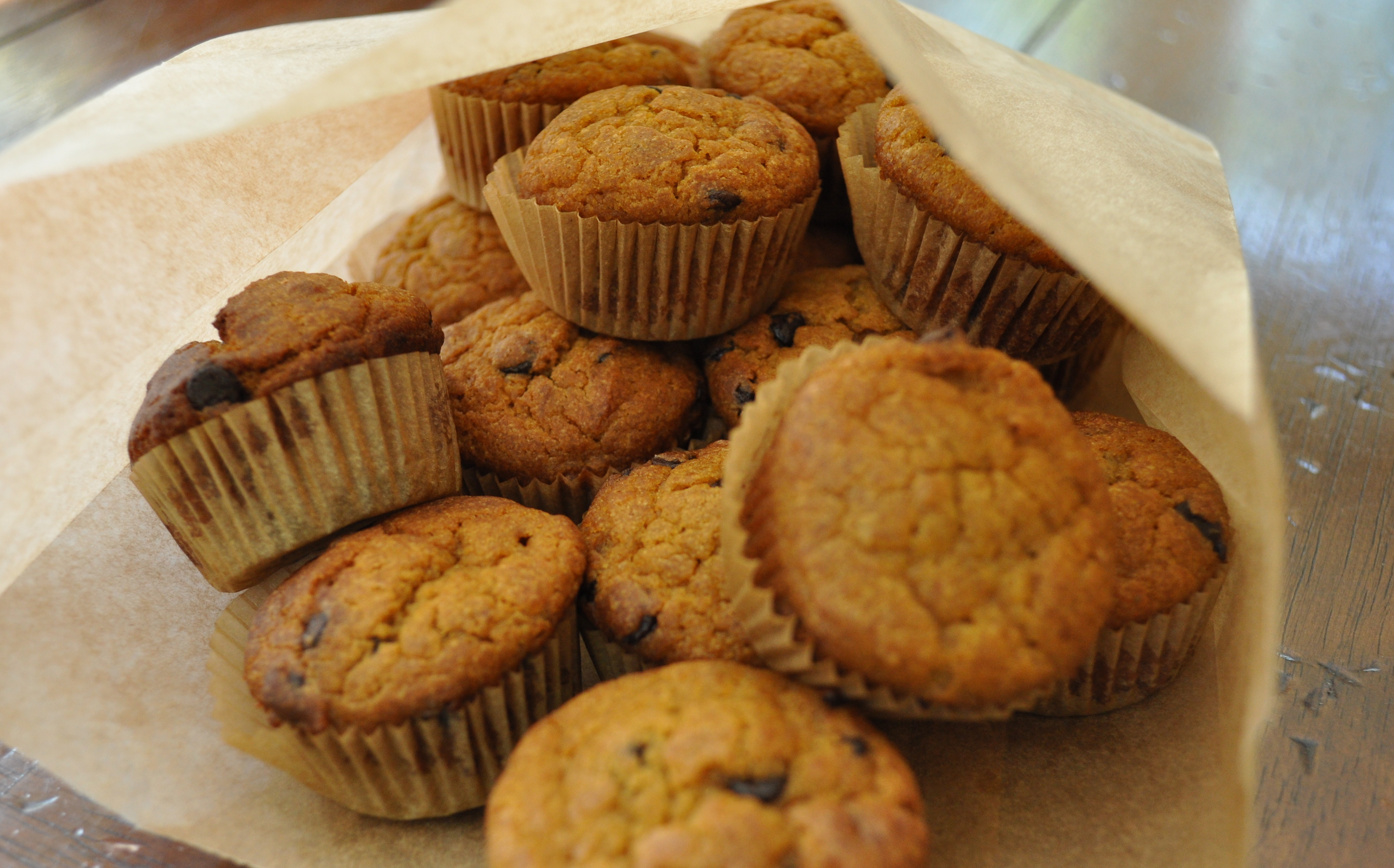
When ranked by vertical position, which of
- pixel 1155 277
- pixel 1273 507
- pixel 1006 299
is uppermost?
pixel 1155 277

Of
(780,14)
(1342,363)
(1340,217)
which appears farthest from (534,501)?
(1340,217)

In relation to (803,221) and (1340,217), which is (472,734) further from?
(1340,217)

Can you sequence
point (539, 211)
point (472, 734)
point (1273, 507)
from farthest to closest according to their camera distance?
1. point (539, 211)
2. point (472, 734)
3. point (1273, 507)

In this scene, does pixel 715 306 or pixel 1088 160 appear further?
pixel 715 306

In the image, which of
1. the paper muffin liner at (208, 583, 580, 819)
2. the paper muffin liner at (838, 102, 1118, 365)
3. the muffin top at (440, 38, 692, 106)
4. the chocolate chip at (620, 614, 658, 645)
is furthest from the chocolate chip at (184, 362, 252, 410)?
the paper muffin liner at (838, 102, 1118, 365)

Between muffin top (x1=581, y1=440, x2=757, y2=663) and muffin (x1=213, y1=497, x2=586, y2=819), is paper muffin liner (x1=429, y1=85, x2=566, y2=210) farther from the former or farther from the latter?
muffin (x1=213, y1=497, x2=586, y2=819)

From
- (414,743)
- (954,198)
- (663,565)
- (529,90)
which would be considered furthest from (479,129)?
(414,743)

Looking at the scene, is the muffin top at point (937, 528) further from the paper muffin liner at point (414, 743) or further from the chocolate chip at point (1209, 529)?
the paper muffin liner at point (414, 743)

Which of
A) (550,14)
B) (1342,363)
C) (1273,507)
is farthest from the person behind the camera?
(1342,363)

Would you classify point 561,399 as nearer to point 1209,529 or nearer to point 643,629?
point 643,629
